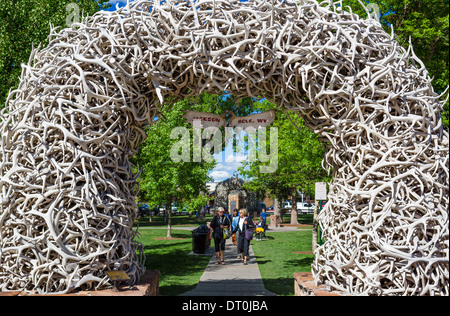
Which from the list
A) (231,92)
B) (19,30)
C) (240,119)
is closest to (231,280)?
(240,119)

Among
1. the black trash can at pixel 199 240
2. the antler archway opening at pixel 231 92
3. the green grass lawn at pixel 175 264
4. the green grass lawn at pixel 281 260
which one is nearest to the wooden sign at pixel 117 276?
the antler archway opening at pixel 231 92

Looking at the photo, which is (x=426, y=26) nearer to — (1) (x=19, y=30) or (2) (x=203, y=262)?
(2) (x=203, y=262)

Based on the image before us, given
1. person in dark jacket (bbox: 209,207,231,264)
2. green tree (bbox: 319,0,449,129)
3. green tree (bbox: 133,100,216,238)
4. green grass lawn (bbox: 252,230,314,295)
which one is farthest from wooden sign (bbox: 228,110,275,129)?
green tree (bbox: 133,100,216,238)

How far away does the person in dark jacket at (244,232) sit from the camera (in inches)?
458

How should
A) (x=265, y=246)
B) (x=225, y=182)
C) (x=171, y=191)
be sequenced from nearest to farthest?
(x=265, y=246) < (x=171, y=191) < (x=225, y=182)

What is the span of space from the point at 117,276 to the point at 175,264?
7.35 meters

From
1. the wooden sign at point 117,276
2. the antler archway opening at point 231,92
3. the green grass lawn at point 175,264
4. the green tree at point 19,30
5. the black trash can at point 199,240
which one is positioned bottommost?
the green grass lawn at point 175,264

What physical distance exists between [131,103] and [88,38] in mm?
962

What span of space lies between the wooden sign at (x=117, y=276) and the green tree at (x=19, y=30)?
6.07 meters

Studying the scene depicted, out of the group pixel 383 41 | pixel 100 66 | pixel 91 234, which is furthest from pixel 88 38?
pixel 383 41

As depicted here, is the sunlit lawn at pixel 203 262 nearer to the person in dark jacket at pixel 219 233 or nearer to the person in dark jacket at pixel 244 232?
the person in dark jacket at pixel 219 233

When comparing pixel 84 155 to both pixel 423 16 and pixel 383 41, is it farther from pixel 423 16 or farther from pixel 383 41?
pixel 423 16

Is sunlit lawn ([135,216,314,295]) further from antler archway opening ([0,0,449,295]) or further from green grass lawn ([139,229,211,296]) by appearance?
antler archway opening ([0,0,449,295])

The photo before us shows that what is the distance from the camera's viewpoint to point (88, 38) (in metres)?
4.82
